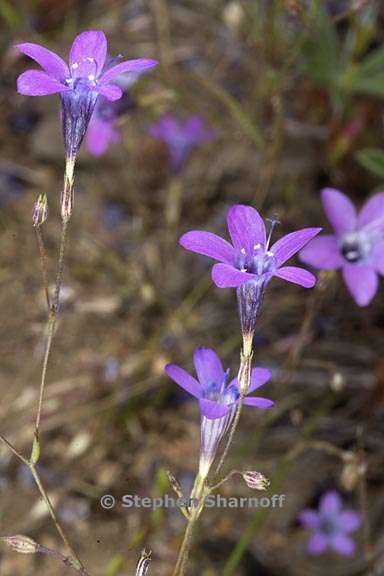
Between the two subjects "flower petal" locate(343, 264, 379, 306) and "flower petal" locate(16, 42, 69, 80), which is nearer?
"flower petal" locate(16, 42, 69, 80)

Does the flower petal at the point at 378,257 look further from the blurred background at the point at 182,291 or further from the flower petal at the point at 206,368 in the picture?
the flower petal at the point at 206,368

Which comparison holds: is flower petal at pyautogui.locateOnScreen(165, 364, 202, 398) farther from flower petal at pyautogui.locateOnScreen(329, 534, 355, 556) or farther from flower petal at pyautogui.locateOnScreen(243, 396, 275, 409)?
flower petal at pyautogui.locateOnScreen(329, 534, 355, 556)

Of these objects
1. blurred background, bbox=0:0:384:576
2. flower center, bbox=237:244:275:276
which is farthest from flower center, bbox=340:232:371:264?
flower center, bbox=237:244:275:276

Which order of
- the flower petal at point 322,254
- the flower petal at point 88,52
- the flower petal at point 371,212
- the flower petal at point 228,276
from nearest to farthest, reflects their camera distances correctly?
the flower petal at point 228,276, the flower petal at point 88,52, the flower petal at point 322,254, the flower petal at point 371,212

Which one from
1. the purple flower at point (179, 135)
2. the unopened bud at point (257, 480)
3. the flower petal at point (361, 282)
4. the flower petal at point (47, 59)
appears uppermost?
the purple flower at point (179, 135)

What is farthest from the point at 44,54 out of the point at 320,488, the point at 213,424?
the point at 320,488

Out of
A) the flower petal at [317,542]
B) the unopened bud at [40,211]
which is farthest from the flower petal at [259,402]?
the flower petal at [317,542]

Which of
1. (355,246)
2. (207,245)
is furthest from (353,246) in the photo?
(207,245)
